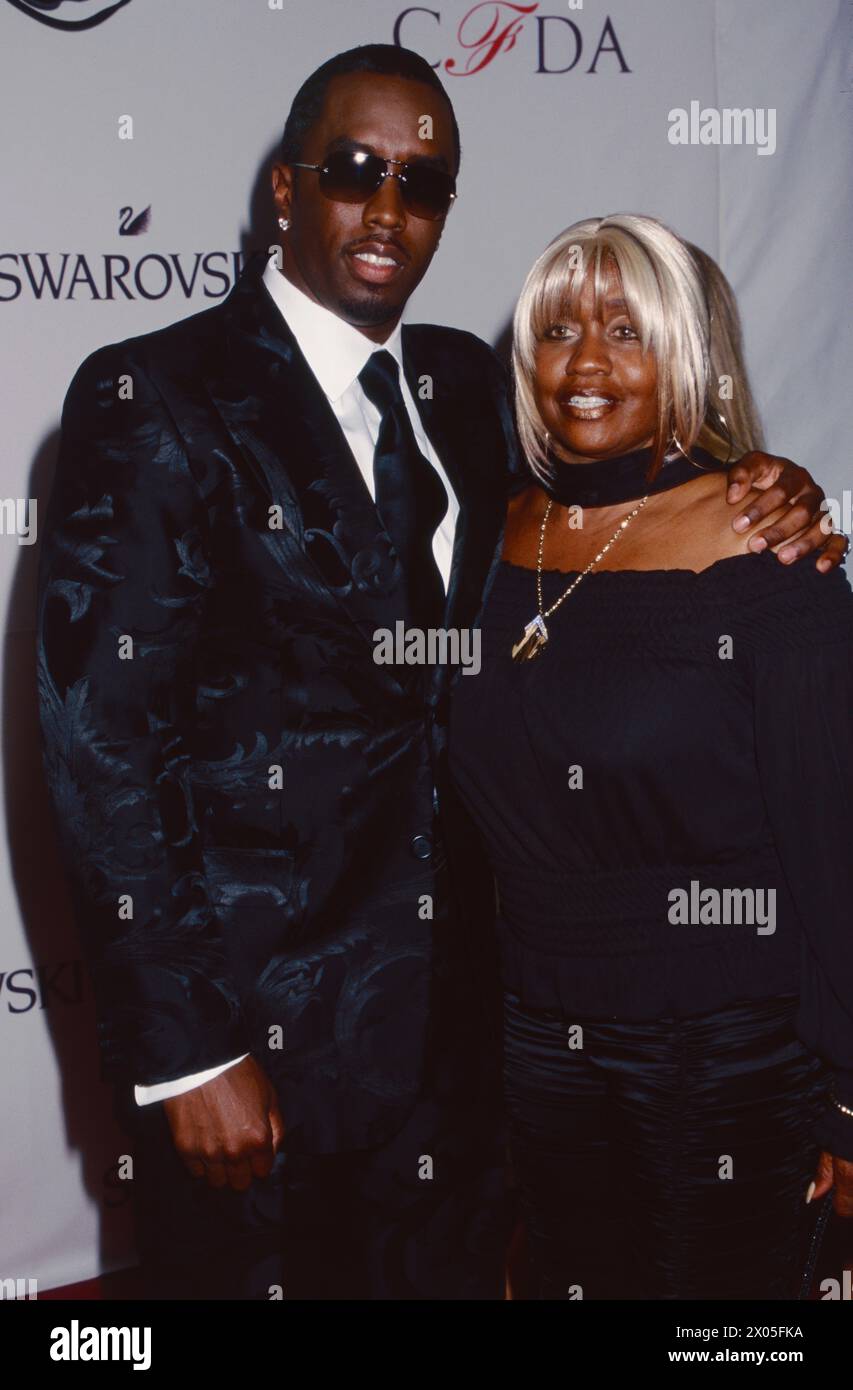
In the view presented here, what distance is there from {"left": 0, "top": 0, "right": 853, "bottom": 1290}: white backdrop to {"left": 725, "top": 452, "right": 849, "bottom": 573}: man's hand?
128 cm

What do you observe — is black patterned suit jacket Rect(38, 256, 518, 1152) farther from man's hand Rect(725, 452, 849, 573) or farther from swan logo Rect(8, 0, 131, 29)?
swan logo Rect(8, 0, 131, 29)

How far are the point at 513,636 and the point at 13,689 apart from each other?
1.29 m

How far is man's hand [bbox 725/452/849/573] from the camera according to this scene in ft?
6.04

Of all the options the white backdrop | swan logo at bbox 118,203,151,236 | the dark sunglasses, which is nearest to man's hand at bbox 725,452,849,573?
the dark sunglasses

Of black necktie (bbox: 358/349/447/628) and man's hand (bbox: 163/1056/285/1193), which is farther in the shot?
black necktie (bbox: 358/349/447/628)

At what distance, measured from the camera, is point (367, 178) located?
192cm

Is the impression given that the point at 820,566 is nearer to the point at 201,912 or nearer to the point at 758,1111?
the point at 758,1111

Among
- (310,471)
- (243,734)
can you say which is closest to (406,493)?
(310,471)

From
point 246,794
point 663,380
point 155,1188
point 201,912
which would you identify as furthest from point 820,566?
point 155,1188

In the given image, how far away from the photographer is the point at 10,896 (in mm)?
2852

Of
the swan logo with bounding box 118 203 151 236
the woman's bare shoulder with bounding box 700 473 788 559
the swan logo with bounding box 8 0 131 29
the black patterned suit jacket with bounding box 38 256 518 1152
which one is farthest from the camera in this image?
the swan logo with bounding box 118 203 151 236

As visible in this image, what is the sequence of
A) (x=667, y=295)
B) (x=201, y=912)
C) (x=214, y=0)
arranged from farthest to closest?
1. (x=214, y=0)
2. (x=667, y=295)
3. (x=201, y=912)

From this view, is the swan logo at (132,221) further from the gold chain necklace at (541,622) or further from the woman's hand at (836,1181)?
the woman's hand at (836,1181)

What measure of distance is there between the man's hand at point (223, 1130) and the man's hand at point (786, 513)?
1.02 metres
